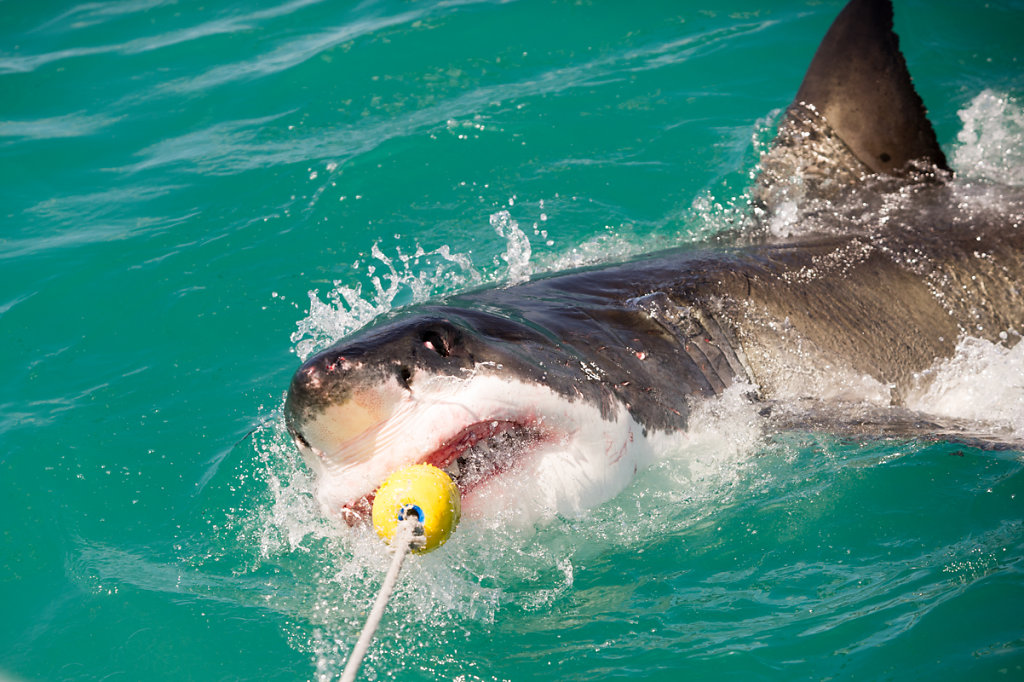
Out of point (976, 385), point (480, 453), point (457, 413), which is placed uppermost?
point (457, 413)

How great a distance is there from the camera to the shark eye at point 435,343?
2.14 meters

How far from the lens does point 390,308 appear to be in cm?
418

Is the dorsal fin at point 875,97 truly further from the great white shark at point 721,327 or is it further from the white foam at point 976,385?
the white foam at point 976,385

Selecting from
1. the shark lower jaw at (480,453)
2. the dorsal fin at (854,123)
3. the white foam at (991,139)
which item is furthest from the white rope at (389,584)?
the white foam at (991,139)

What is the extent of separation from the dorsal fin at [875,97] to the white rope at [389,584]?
122 inches

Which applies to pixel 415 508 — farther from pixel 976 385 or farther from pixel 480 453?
pixel 976 385

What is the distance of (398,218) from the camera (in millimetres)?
5289

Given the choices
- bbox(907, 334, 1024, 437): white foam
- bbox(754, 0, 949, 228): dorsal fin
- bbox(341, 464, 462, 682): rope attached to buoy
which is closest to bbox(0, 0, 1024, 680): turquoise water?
bbox(907, 334, 1024, 437): white foam

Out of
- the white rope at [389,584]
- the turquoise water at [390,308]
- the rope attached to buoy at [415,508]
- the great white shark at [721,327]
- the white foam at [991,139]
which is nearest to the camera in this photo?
the white rope at [389,584]

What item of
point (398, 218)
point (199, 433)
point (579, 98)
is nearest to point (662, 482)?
point (199, 433)

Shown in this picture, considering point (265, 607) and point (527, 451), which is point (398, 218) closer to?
point (265, 607)

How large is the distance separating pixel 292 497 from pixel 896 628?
1.90 meters

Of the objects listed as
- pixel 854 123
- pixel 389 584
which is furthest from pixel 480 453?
pixel 854 123

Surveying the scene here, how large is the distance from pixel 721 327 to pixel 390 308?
1624 millimetres
